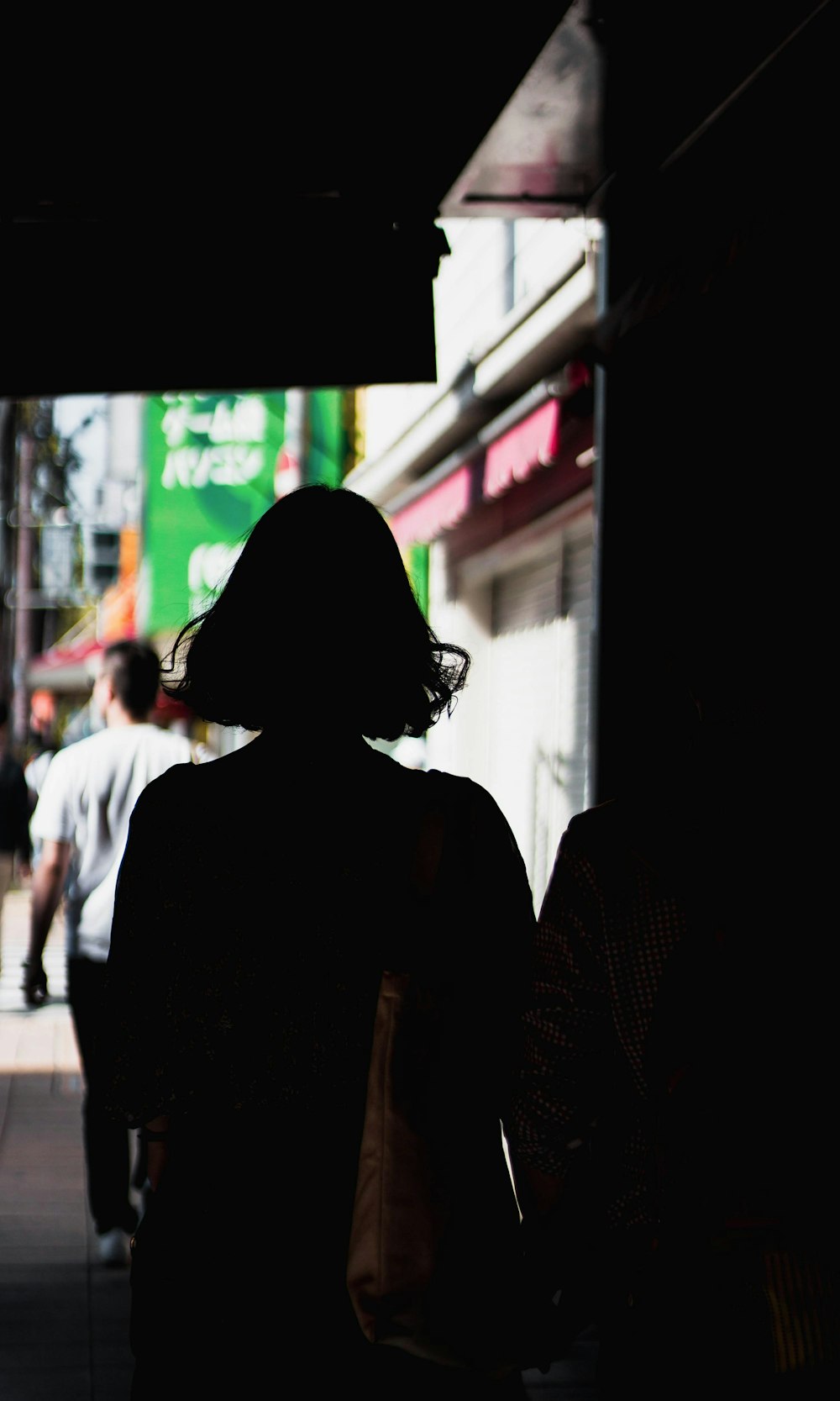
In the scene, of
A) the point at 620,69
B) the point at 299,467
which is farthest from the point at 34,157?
the point at 299,467

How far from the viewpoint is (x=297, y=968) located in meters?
1.82

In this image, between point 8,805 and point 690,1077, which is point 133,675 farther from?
point 8,805

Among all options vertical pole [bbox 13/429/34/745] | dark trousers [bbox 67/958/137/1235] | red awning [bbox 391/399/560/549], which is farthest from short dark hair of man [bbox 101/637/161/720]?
vertical pole [bbox 13/429/34/745]

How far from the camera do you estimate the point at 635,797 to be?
77.9 inches

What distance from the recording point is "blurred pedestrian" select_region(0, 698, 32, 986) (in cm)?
1077

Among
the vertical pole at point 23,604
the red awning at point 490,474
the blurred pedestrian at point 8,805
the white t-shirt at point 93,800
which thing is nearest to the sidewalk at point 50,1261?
the white t-shirt at point 93,800

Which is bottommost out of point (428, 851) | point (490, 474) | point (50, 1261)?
point (50, 1261)

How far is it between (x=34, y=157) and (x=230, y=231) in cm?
59

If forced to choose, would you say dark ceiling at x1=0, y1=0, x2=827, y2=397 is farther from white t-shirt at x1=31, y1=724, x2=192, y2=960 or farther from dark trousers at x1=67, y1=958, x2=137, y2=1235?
dark trousers at x1=67, y1=958, x2=137, y2=1235

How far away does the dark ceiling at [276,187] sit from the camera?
4078 millimetres

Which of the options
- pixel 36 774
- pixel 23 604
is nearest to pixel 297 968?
pixel 36 774

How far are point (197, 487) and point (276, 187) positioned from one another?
334 inches

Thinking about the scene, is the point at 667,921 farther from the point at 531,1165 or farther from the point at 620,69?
the point at 620,69

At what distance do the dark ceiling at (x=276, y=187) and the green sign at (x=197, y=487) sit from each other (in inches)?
326
